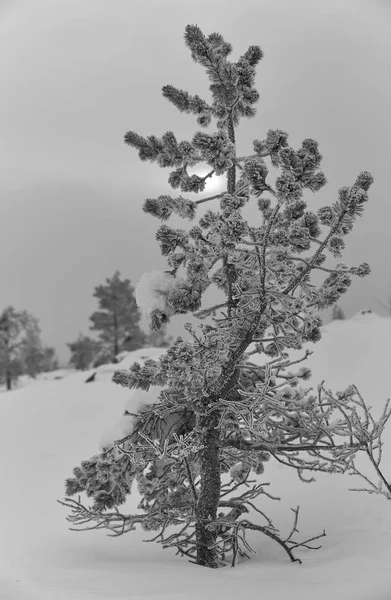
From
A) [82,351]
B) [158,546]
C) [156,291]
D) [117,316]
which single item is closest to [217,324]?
[156,291]

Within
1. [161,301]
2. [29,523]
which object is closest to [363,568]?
[161,301]

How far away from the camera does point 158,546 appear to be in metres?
6.46

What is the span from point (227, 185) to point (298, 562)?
4.36m

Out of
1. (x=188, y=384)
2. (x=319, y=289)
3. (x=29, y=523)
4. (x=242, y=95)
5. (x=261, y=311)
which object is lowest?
(x=29, y=523)

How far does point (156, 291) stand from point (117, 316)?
27.5 meters

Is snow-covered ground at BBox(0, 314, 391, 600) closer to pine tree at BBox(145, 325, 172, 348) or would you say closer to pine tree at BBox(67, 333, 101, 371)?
pine tree at BBox(67, 333, 101, 371)

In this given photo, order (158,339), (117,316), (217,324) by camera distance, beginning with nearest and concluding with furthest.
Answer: (217,324) → (117,316) → (158,339)

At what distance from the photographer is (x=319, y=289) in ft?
15.8

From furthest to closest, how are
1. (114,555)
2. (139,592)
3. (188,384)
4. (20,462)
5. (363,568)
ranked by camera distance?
(20,462)
(114,555)
(188,384)
(363,568)
(139,592)

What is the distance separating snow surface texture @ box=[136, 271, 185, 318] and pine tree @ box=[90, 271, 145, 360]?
27.0 metres

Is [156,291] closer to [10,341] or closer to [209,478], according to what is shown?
[209,478]

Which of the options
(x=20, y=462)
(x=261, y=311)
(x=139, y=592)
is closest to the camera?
(x=139, y=592)

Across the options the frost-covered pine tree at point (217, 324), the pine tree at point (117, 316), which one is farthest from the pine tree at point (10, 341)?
the frost-covered pine tree at point (217, 324)

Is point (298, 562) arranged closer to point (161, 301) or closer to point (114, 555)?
point (114, 555)
